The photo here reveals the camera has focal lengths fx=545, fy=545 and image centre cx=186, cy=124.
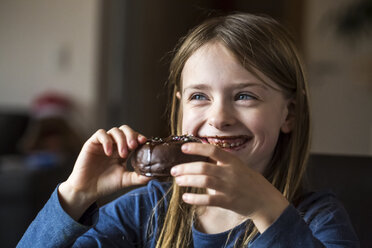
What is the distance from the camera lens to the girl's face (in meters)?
1.28

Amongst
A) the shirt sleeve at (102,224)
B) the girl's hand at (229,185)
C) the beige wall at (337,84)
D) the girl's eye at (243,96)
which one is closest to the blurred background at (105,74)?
the beige wall at (337,84)

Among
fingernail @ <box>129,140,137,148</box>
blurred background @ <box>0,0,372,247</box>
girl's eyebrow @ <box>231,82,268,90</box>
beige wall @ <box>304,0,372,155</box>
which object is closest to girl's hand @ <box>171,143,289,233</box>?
fingernail @ <box>129,140,137,148</box>

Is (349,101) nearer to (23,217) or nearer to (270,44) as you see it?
(23,217)

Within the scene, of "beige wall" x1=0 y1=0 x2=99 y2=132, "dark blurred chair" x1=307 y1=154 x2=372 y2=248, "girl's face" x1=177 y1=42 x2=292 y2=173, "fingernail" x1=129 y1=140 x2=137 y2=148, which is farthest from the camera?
"beige wall" x1=0 y1=0 x2=99 y2=132

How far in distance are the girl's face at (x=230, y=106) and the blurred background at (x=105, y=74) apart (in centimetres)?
251

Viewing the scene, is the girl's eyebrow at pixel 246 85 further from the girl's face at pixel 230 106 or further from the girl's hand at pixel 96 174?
the girl's hand at pixel 96 174

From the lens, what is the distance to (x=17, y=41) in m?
5.36

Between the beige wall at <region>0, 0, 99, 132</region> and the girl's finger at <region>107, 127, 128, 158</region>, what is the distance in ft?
12.5

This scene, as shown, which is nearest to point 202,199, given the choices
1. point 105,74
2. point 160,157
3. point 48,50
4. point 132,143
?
point 160,157

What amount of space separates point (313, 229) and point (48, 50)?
4369 millimetres

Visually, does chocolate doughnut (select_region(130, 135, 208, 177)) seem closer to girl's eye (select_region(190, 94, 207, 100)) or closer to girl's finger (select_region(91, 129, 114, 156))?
girl's finger (select_region(91, 129, 114, 156))

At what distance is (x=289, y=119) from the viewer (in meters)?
1.47

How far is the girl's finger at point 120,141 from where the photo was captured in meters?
1.18

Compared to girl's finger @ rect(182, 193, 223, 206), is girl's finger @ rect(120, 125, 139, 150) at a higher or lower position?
higher
